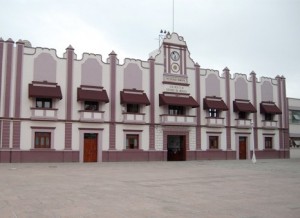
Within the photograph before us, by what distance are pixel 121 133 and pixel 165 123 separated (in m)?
4.30

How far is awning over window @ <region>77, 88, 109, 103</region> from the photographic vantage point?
30294mm

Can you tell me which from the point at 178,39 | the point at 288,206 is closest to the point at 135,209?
the point at 288,206

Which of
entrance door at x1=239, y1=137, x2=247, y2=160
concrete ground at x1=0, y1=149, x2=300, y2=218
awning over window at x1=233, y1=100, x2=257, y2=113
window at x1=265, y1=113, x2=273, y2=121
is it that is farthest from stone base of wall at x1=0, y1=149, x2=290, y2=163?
concrete ground at x1=0, y1=149, x2=300, y2=218

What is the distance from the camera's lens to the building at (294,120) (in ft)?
149

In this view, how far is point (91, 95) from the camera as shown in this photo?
3072cm

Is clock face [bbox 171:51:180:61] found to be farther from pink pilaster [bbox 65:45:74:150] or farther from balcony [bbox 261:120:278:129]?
balcony [bbox 261:120:278:129]

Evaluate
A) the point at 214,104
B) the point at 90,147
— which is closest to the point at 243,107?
the point at 214,104

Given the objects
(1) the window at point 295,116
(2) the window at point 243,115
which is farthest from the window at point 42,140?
(1) the window at point 295,116

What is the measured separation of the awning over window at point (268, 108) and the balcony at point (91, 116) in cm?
1861

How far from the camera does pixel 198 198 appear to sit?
10961 mm

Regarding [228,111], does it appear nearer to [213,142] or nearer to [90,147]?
[213,142]

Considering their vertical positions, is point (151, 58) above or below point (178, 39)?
below

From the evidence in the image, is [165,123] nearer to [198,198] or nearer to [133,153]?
[133,153]

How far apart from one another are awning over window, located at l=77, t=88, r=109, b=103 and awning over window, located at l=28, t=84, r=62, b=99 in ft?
5.79
